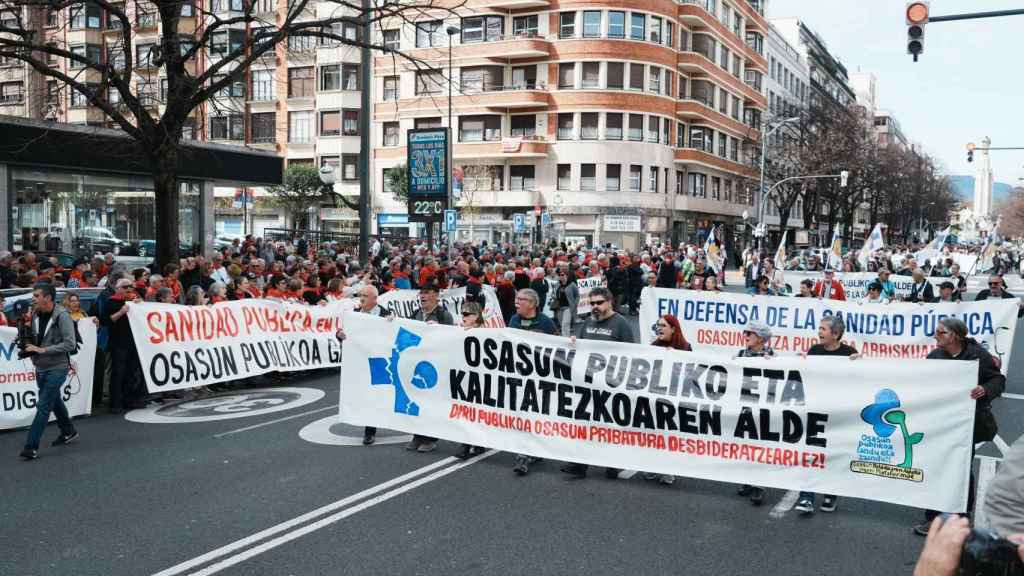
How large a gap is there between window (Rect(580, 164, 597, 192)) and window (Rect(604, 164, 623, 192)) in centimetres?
81

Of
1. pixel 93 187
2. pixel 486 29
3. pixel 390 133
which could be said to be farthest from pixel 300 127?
pixel 93 187

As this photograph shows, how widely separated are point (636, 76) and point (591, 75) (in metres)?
3.05

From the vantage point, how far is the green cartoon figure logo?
6.42 metres

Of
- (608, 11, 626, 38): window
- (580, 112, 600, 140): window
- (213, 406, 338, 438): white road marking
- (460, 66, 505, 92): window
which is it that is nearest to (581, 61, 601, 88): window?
(580, 112, 600, 140): window

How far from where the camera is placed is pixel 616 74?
5297cm

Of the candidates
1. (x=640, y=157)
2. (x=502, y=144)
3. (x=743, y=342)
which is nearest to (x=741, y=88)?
(x=640, y=157)

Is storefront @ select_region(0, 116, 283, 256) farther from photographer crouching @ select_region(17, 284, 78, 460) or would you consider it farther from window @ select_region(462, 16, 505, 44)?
window @ select_region(462, 16, 505, 44)

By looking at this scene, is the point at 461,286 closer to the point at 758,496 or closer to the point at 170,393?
the point at 170,393

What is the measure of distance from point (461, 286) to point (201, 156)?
10.3 meters

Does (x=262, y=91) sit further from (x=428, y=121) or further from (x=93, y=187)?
(x=93, y=187)

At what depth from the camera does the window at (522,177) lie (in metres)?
54.5

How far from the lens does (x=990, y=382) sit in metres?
6.48

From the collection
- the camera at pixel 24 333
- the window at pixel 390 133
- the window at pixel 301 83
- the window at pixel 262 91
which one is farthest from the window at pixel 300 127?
the camera at pixel 24 333

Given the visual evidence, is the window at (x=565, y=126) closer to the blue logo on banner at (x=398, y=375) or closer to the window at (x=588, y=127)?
the window at (x=588, y=127)
